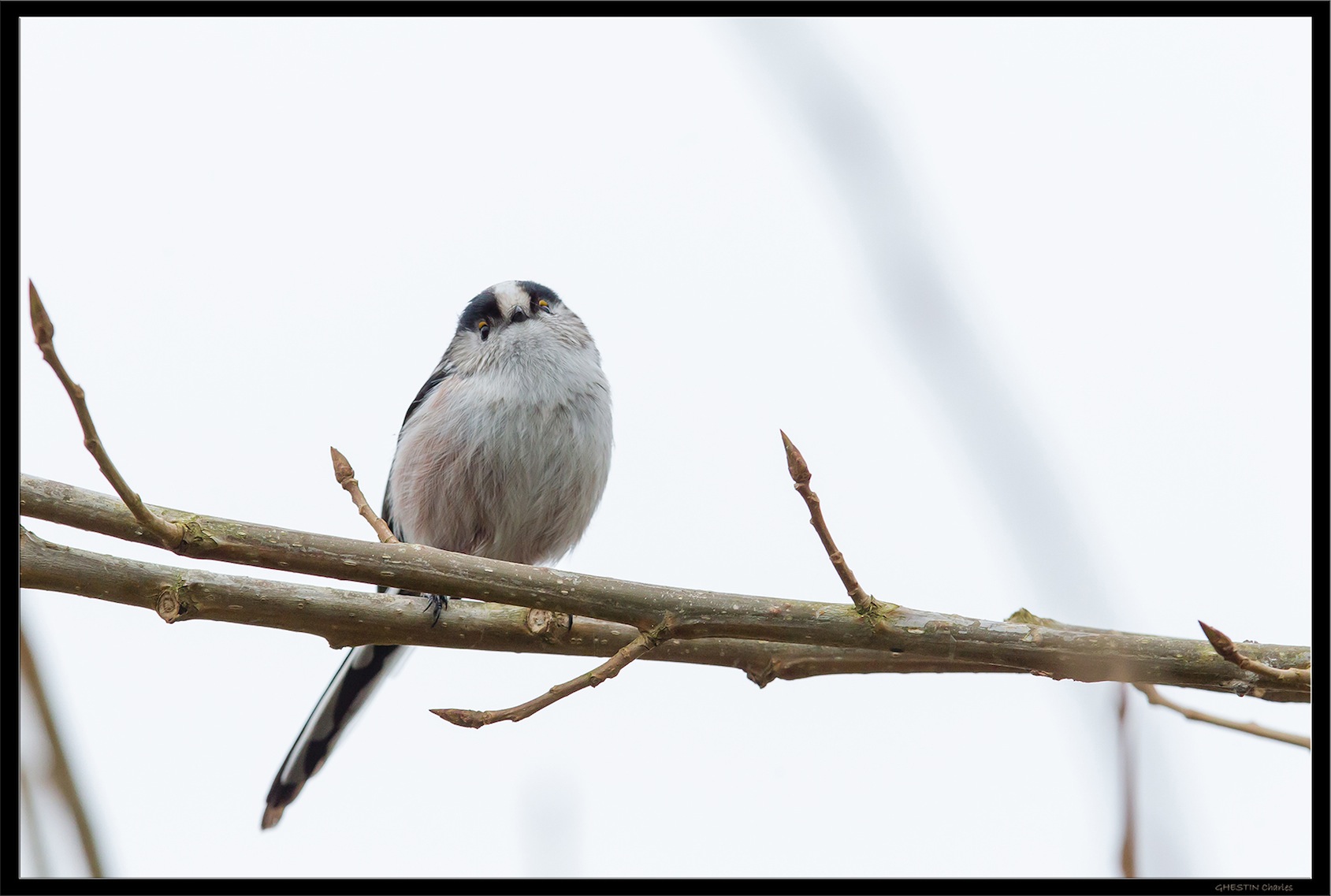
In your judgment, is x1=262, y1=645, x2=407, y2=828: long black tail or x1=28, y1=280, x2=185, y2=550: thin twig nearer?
x1=28, y1=280, x2=185, y2=550: thin twig

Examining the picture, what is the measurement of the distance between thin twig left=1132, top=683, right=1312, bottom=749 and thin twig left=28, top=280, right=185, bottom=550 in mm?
2807

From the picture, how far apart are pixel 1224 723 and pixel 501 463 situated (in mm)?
3474

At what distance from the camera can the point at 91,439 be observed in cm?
268

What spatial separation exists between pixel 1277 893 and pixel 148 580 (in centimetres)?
335

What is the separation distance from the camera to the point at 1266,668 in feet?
10.00

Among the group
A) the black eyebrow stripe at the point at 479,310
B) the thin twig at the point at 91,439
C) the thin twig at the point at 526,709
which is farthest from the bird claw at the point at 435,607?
the black eyebrow stripe at the point at 479,310

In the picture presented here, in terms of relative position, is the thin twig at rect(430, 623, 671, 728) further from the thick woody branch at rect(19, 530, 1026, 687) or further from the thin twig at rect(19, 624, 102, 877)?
the thin twig at rect(19, 624, 102, 877)

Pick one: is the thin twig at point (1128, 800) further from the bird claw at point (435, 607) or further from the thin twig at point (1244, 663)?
the bird claw at point (435, 607)

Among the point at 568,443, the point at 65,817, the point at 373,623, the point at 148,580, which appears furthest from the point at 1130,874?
the point at 568,443

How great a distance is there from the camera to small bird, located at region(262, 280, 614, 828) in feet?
18.0

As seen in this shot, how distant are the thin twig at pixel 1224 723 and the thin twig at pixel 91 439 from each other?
9.21ft

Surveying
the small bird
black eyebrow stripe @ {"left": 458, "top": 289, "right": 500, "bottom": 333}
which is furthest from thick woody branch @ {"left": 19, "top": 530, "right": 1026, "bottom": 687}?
black eyebrow stripe @ {"left": 458, "top": 289, "right": 500, "bottom": 333}

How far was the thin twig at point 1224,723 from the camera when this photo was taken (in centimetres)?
319

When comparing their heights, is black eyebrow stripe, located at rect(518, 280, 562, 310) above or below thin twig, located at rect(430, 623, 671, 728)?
above
